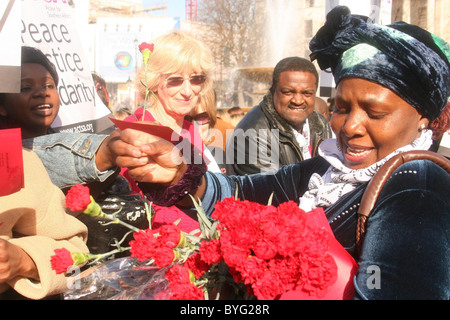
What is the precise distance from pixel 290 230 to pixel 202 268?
32 cm

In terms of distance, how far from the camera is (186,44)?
2.95 m

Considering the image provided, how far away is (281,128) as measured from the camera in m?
3.89

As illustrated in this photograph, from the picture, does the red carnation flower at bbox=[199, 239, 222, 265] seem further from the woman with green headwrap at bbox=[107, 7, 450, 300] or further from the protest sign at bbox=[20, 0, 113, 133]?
the protest sign at bbox=[20, 0, 113, 133]

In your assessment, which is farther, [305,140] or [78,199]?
[305,140]

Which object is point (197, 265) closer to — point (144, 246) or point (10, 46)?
point (144, 246)

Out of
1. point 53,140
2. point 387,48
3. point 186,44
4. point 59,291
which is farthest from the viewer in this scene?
point 186,44

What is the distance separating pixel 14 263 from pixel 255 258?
853 millimetres

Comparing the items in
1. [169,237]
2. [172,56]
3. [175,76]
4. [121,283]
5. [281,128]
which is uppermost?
[172,56]

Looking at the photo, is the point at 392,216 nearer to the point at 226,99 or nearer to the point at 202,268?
the point at 202,268

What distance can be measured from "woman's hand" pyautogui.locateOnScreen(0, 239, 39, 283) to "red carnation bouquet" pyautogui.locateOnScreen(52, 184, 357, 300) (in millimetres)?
300

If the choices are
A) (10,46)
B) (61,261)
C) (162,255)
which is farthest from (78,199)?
(10,46)

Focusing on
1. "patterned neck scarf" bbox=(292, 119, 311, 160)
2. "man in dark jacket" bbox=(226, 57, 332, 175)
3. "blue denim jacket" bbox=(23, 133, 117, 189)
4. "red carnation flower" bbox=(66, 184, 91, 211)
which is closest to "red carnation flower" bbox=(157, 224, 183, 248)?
"red carnation flower" bbox=(66, 184, 91, 211)

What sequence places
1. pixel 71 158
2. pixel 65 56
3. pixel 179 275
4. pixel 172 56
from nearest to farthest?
pixel 179 275 < pixel 71 158 < pixel 172 56 < pixel 65 56

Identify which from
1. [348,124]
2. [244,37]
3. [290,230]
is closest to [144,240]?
[290,230]
